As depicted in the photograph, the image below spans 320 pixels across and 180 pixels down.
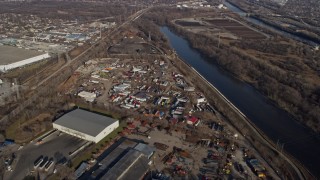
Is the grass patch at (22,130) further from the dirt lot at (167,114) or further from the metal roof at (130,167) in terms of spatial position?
the metal roof at (130,167)

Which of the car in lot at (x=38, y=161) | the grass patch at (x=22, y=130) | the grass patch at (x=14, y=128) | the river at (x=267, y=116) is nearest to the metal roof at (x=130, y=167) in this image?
the car in lot at (x=38, y=161)

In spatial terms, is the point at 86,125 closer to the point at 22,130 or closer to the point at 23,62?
the point at 22,130

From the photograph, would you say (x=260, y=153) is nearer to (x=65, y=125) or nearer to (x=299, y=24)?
(x=65, y=125)

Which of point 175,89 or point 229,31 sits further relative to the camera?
point 229,31

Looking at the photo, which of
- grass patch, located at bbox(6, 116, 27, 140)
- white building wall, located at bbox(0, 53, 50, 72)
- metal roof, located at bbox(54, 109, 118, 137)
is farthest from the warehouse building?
white building wall, located at bbox(0, 53, 50, 72)

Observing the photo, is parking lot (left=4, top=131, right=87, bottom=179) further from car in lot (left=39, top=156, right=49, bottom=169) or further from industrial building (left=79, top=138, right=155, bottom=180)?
industrial building (left=79, top=138, right=155, bottom=180)

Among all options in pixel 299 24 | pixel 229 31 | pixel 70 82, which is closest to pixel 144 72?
pixel 70 82

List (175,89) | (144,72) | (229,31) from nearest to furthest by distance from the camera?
1. (175,89)
2. (144,72)
3. (229,31)
